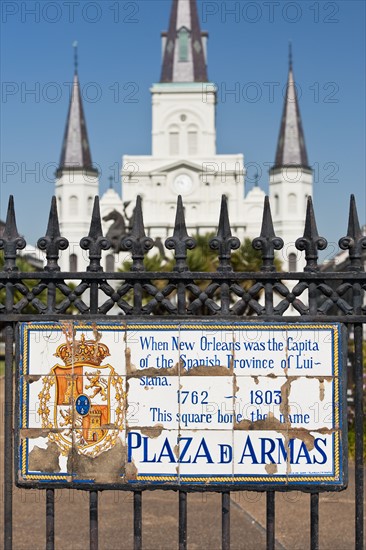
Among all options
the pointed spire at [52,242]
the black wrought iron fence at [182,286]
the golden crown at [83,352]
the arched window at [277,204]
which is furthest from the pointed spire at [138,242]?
the arched window at [277,204]

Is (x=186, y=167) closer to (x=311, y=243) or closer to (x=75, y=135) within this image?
(x=75, y=135)

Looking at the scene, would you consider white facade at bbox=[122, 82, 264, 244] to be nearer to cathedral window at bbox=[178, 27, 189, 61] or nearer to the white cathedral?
the white cathedral

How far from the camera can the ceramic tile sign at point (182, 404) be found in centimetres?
414

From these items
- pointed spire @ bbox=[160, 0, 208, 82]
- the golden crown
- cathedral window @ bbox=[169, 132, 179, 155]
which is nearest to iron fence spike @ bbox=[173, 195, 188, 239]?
the golden crown

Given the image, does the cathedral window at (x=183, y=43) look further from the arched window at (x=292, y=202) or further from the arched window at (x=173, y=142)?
the arched window at (x=292, y=202)

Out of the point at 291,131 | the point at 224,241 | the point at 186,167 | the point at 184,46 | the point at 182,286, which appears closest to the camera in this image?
the point at 224,241

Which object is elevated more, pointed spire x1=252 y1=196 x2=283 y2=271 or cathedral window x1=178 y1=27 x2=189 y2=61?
cathedral window x1=178 y1=27 x2=189 y2=61

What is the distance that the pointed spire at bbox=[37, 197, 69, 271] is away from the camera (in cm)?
408

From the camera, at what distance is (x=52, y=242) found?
161 inches

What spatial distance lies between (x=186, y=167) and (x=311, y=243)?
68.3 m

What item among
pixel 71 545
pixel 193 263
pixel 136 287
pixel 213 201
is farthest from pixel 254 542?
pixel 213 201

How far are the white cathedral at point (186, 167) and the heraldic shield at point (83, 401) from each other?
63.6 meters

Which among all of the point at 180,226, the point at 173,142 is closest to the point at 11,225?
the point at 180,226

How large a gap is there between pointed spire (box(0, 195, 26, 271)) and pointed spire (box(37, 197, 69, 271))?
0.13 m
